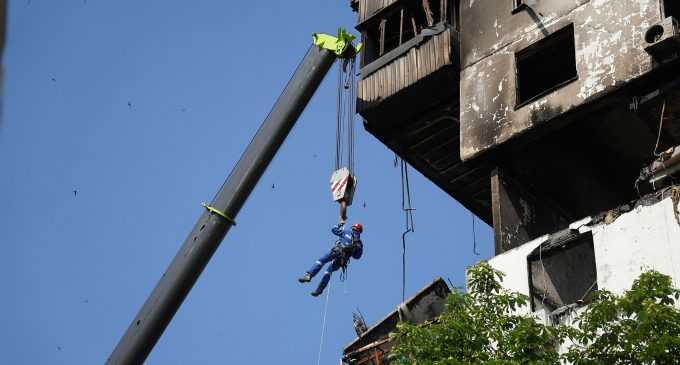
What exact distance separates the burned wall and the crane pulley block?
305cm

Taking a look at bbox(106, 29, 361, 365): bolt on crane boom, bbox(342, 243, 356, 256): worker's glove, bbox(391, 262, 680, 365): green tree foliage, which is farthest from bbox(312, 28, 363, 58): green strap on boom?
bbox(391, 262, 680, 365): green tree foliage

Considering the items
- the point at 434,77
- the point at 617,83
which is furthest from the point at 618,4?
the point at 434,77

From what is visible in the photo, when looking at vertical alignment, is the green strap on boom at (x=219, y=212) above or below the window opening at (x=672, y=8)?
below

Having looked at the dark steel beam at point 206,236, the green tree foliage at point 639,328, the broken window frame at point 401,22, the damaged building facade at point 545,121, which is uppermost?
the broken window frame at point 401,22

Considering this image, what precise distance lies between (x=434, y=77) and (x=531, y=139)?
389 cm

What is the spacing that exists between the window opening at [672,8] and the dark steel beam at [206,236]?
9.44 m

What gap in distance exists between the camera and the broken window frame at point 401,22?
2573 cm

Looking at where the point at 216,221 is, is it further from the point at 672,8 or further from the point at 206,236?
the point at 672,8

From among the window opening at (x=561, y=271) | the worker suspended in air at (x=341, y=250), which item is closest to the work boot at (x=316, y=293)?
the worker suspended in air at (x=341, y=250)

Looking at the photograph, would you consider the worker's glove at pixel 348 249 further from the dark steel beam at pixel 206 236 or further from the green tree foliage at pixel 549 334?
the green tree foliage at pixel 549 334

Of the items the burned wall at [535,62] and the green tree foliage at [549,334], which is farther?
the burned wall at [535,62]

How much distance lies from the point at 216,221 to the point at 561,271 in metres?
8.35

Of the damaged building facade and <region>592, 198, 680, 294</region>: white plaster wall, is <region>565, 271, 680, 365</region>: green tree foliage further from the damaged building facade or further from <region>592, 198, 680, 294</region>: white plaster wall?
the damaged building facade

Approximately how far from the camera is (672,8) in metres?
21.6
